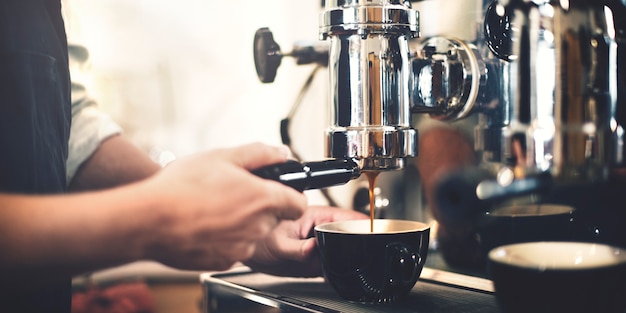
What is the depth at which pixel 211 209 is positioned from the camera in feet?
1.46

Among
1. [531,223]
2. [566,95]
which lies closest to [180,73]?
[531,223]

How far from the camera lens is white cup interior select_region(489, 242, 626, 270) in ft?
1.60

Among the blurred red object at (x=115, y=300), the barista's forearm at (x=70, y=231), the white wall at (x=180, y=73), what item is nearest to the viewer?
the barista's forearm at (x=70, y=231)

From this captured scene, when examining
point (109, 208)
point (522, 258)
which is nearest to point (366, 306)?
point (522, 258)

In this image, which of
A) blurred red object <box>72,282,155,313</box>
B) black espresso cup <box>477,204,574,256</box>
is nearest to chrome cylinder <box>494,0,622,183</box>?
black espresso cup <box>477,204,574,256</box>

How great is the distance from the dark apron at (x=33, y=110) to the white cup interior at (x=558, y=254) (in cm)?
34

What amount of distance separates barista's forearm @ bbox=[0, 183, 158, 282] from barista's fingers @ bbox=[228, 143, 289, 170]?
0.21 feet

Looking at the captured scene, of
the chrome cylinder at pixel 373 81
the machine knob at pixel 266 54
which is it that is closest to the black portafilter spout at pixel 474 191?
the chrome cylinder at pixel 373 81

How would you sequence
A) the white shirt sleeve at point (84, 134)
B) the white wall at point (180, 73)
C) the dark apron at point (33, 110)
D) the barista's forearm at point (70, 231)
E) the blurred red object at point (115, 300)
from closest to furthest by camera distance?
1. the barista's forearm at point (70, 231)
2. the dark apron at point (33, 110)
3. the white shirt sleeve at point (84, 134)
4. the blurred red object at point (115, 300)
5. the white wall at point (180, 73)

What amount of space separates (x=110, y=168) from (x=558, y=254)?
0.42 meters

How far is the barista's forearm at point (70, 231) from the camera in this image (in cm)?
42

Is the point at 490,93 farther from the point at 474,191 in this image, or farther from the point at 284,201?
the point at 284,201

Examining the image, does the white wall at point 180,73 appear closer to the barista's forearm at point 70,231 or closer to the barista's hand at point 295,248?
the barista's hand at point 295,248

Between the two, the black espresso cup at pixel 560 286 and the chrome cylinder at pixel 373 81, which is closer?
the black espresso cup at pixel 560 286
